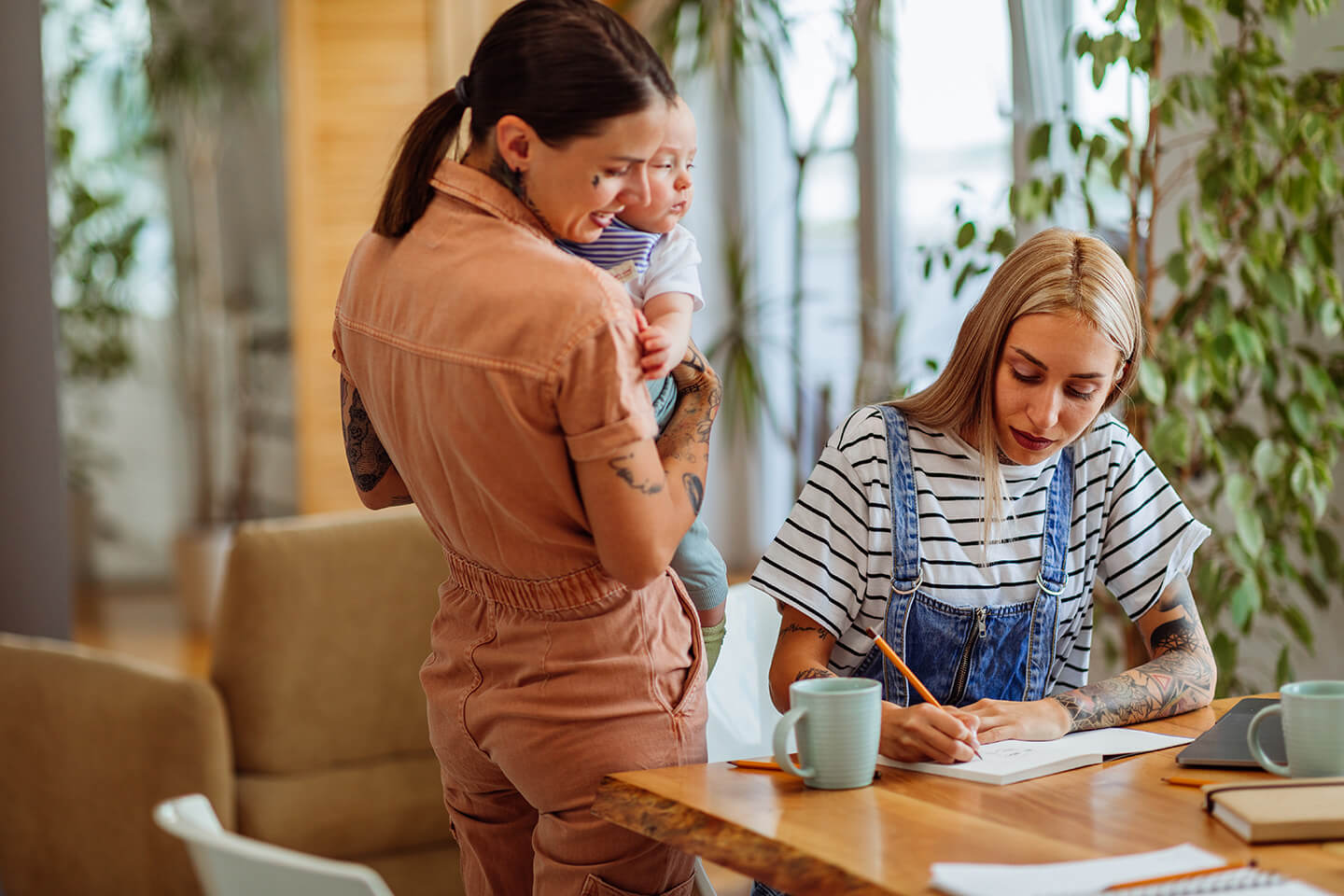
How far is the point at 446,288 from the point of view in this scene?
1.23m

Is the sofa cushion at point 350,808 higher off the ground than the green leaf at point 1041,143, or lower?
lower

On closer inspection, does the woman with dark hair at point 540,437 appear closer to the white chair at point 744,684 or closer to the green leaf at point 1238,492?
the white chair at point 744,684

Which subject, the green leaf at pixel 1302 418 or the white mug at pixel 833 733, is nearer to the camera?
the white mug at pixel 833 733

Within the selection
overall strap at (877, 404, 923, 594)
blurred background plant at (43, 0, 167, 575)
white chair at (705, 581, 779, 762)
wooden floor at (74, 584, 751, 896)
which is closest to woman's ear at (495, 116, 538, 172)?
overall strap at (877, 404, 923, 594)

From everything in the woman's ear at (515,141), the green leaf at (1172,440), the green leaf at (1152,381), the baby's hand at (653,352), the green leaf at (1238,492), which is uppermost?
the woman's ear at (515,141)

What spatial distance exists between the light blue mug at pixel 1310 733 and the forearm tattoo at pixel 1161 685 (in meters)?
0.27

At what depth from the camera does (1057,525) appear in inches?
69.2

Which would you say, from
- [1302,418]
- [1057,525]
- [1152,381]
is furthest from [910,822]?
[1302,418]

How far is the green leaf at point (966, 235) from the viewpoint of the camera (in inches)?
104

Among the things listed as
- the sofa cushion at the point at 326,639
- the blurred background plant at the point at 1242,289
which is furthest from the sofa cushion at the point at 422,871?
the blurred background plant at the point at 1242,289

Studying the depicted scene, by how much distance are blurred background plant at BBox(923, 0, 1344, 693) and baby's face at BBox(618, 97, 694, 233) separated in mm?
1185

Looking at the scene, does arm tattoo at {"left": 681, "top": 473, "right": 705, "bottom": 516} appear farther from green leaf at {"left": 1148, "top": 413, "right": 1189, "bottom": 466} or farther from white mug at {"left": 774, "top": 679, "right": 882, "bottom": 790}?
green leaf at {"left": 1148, "top": 413, "right": 1189, "bottom": 466}

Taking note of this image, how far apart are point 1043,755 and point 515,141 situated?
2.67ft

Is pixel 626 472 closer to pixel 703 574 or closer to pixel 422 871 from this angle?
pixel 703 574
